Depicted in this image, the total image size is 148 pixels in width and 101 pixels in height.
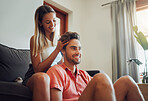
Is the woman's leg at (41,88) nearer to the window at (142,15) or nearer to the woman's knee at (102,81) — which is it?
the woman's knee at (102,81)

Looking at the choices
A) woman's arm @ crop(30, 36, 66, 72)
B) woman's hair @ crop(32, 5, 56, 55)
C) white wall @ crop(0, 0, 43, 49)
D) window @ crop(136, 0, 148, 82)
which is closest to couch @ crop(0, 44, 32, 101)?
woman's arm @ crop(30, 36, 66, 72)

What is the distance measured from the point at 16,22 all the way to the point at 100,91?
171 cm

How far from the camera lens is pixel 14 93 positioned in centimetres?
84

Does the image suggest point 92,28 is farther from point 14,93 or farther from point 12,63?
point 14,93

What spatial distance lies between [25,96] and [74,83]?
0.99 ft

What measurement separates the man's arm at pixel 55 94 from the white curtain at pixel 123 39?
192 centimetres

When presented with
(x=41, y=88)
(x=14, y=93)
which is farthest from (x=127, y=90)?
(x=14, y=93)

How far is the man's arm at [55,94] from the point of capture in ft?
2.67

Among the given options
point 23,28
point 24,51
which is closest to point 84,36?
point 23,28

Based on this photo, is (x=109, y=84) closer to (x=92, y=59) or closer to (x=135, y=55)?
(x=135, y=55)

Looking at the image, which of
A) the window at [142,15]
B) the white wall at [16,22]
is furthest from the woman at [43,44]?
the window at [142,15]

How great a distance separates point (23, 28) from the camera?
7.07 feet

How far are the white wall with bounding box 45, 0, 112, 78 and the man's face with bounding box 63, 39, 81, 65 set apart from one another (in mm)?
1925

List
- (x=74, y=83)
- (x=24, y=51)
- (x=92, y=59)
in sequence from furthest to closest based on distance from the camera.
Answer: (x=92, y=59) < (x=24, y=51) < (x=74, y=83)
